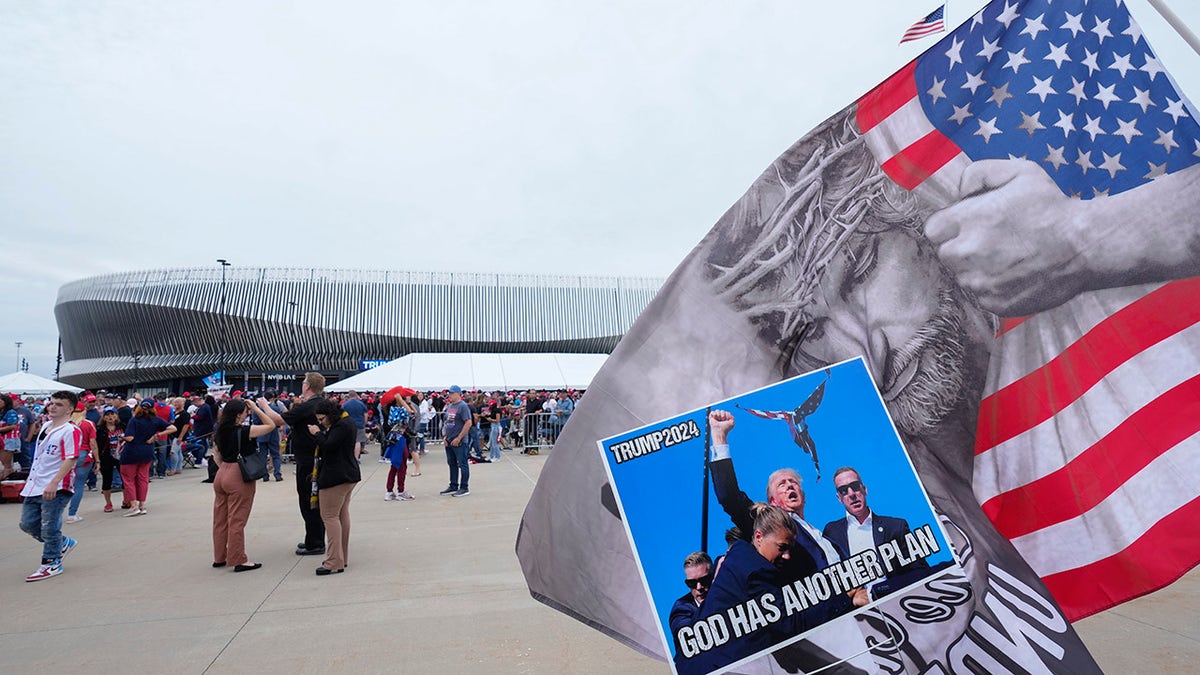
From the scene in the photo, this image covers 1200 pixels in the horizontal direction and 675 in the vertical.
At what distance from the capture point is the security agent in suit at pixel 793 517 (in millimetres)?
2106

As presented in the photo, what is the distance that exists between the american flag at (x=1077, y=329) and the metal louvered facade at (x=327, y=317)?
5606 centimetres

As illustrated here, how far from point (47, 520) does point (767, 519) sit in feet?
24.0

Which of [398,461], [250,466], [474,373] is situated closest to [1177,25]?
[250,466]

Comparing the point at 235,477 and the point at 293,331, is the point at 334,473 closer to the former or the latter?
the point at 235,477

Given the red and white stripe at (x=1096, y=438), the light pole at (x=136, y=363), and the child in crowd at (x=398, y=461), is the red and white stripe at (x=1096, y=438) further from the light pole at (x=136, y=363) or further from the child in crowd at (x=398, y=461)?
the light pole at (x=136, y=363)

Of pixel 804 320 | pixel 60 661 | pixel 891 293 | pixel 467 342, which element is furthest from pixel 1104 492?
pixel 467 342

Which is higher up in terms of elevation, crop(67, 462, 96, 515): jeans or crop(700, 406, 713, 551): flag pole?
crop(700, 406, 713, 551): flag pole

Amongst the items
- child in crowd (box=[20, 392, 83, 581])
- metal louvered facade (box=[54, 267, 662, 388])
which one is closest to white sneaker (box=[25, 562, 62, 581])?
child in crowd (box=[20, 392, 83, 581])

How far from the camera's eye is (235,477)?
6.67m

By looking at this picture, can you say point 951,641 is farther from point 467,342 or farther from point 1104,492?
point 467,342

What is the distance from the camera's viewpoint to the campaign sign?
2.08 metres

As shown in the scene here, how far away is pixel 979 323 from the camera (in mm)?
2539

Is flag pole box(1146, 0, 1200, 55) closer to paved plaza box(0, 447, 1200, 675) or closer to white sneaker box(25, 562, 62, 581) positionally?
paved plaza box(0, 447, 1200, 675)

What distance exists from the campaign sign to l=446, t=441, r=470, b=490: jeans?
951cm
